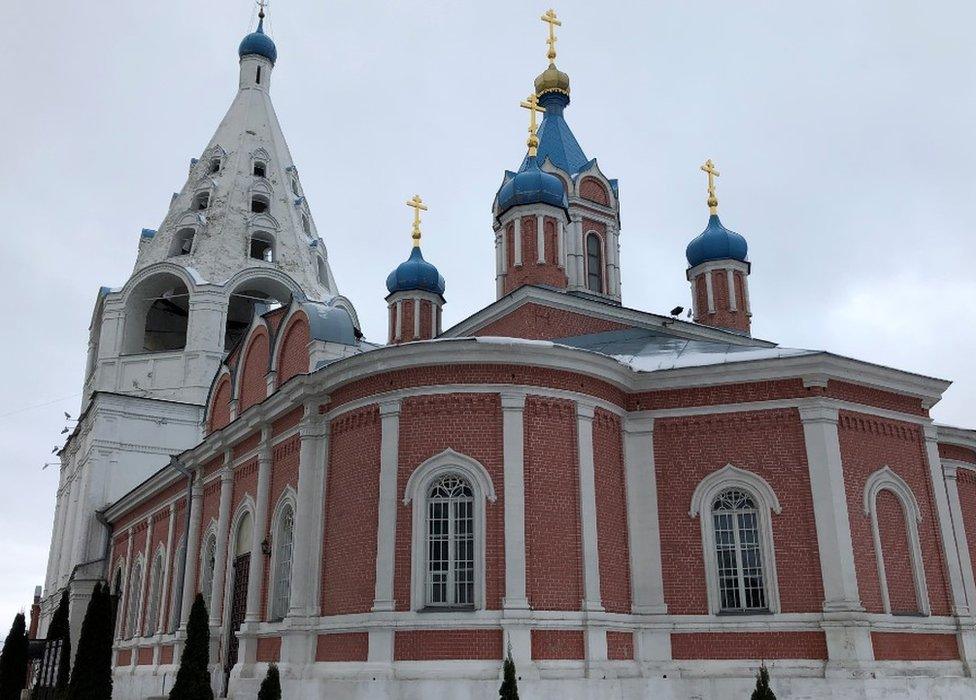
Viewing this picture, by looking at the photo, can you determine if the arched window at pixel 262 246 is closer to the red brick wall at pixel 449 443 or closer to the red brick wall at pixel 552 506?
the red brick wall at pixel 449 443

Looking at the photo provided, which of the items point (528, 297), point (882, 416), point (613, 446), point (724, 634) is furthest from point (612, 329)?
→ point (724, 634)

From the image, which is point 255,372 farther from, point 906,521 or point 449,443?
point 906,521

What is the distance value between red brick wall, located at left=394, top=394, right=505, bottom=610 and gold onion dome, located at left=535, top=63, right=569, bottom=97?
10.7m

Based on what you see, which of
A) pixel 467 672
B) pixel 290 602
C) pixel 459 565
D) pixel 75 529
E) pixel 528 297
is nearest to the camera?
pixel 467 672

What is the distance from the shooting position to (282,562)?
45.4ft

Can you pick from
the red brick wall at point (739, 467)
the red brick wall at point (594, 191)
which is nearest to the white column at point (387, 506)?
the red brick wall at point (739, 467)

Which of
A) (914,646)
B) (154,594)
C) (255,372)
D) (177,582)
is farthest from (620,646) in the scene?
(154,594)

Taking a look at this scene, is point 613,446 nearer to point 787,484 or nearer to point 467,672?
point 787,484

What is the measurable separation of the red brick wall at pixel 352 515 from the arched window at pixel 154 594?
907cm

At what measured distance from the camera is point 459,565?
38.0ft

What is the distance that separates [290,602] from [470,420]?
3569 millimetres

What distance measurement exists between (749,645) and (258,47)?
84.4ft

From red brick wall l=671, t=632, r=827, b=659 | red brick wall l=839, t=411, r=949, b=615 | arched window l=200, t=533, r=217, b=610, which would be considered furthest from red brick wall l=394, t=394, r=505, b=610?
arched window l=200, t=533, r=217, b=610

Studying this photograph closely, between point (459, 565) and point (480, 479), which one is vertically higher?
point (480, 479)
